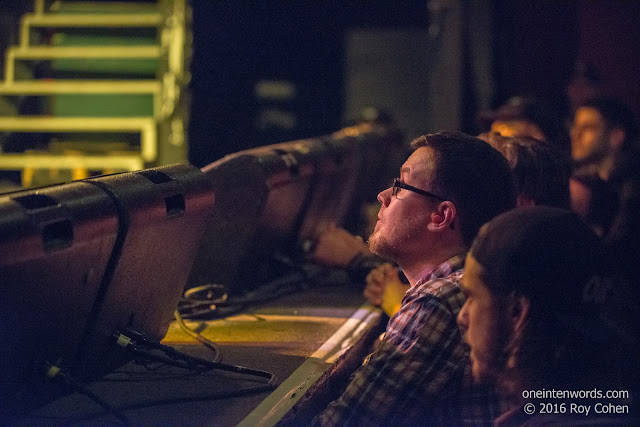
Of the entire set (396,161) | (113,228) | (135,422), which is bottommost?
(396,161)

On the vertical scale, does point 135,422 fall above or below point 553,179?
below

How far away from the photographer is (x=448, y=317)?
167cm

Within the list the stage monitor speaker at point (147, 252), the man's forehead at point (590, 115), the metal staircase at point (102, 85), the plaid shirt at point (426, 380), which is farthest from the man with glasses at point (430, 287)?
the metal staircase at point (102, 85)

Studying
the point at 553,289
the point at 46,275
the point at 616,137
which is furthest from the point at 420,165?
the point at 616,137

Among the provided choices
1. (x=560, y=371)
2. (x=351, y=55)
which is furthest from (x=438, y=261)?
(x=351, y=55)

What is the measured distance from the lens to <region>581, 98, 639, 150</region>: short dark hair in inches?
189

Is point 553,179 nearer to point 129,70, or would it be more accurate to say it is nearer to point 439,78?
point 129,70

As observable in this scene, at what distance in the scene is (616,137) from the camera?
15.6 ft

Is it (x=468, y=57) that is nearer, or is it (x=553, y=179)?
(x=553, y=179)

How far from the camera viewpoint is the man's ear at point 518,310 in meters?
1.26

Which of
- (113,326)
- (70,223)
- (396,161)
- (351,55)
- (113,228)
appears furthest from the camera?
(351,55)

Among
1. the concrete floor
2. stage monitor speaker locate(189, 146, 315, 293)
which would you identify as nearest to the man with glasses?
the concrete floor

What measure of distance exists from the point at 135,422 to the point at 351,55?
8.15m

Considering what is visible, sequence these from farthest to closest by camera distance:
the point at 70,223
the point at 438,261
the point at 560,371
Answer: the point at 438,261
the point at 70,223
the point at 560,371
